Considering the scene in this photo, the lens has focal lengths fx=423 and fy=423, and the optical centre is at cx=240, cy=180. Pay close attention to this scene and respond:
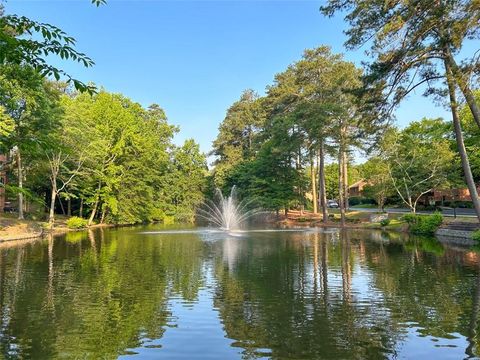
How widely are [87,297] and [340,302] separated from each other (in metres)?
6.14

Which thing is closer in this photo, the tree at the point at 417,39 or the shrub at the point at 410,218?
the tree at the point at 417,39

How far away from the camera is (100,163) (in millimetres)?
41312

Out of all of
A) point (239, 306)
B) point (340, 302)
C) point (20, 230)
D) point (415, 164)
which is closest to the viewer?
point (239, 306)

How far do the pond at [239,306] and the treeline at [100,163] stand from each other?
39.4 feet

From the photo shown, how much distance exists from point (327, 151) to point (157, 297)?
31494mm

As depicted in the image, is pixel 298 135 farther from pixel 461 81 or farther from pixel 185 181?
pixel 461 81

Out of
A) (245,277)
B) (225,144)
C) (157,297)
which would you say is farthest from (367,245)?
(225,144)

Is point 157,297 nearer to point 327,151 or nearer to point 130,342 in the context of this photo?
point 130,342

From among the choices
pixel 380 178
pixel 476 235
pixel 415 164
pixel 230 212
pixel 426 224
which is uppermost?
pixel 415 164

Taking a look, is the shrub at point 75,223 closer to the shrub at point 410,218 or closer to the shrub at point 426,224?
the shrub at point 410,218

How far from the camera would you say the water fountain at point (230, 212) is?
41.1m

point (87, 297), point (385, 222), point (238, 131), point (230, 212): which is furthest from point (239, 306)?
point (238, 131)

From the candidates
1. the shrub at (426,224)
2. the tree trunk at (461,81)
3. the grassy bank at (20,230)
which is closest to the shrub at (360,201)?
the shrub at (426,224)

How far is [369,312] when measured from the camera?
9.03 metres
